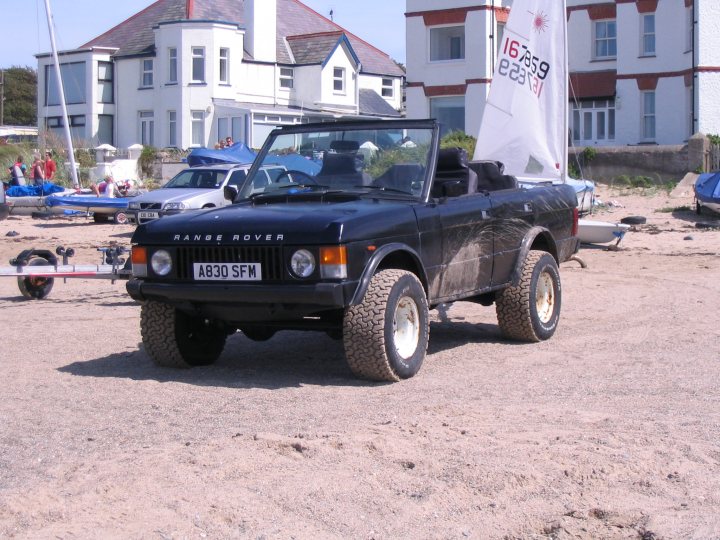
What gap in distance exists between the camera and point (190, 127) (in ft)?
159

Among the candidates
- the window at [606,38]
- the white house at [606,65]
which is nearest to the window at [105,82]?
the white house at [606,65]

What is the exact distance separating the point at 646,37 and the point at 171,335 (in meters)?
32.6

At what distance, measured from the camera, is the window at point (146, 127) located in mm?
50562

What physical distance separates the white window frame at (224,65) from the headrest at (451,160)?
4050cm

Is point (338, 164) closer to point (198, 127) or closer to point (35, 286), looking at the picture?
point (35, 286)

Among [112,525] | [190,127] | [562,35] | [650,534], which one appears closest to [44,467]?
[112,525]

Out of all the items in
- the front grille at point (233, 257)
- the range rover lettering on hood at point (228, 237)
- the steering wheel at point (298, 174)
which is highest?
the steering wheel at point (298, 174)

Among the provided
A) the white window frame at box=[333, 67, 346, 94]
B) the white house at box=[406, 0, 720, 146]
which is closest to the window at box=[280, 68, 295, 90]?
the white window frame at box=[333, 67, 346, 94]

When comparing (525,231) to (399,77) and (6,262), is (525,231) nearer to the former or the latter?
(6,262)

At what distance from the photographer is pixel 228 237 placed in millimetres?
7668

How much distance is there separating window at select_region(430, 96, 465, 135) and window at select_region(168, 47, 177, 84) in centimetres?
1317

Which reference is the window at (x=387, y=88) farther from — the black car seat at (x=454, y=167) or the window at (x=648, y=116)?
the black car seat at (x=454, y=167)

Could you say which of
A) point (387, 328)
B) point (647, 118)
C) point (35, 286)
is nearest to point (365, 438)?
point (387, 328)

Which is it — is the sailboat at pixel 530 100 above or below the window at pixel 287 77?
below
